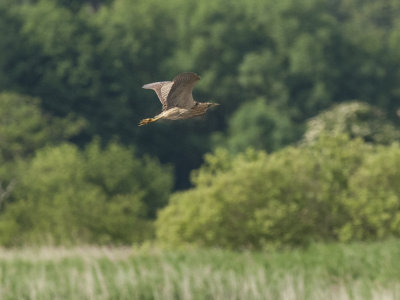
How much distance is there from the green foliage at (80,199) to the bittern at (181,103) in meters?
23.5

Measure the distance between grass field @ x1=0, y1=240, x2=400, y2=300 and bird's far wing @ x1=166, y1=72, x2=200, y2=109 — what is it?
10.3m

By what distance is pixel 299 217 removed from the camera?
71.2 ft

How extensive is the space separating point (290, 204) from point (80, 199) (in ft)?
29.7

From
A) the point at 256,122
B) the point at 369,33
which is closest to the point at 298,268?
the point at 256,122

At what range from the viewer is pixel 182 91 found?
14.1ft

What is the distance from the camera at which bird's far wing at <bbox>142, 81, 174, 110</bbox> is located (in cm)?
437

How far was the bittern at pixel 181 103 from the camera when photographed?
4262 millimetres

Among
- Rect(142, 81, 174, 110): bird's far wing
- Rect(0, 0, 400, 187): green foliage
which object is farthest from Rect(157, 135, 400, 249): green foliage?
Rect(0, 0, 400, 187): green foliage

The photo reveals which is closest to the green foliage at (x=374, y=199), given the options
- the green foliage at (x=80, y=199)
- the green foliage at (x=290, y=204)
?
the green foliage at (x=290, y=204)

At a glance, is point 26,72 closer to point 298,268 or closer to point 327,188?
point 327,188

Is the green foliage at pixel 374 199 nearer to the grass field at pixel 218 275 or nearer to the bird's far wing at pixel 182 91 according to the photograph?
the grass field at pixel 218 275

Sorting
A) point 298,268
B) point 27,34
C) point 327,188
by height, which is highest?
point 27,34

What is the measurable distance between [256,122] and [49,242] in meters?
15.3

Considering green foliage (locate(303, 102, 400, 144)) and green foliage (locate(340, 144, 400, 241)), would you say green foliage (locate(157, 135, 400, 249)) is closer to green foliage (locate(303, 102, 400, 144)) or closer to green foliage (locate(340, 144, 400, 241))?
green foliage (locate(340, 144, 400, 241))
